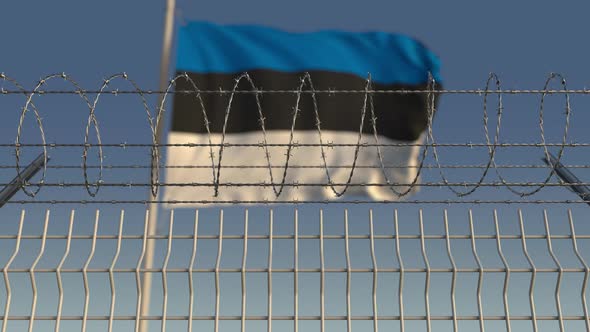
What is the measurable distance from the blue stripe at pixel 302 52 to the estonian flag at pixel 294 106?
19mm

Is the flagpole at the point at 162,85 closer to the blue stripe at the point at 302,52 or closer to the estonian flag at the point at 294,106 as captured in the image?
the estonian flag at the point at 294,106

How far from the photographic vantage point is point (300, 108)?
11.4 m

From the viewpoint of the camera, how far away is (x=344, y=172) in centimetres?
1091

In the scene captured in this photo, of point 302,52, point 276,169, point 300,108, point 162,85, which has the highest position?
point 302,52

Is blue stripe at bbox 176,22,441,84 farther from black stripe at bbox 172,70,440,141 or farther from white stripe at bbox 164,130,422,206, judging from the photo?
white stripe at bbox 164,130,422,206

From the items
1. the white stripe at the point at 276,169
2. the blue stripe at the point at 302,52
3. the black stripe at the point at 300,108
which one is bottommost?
the white stripe at the point at 276,169

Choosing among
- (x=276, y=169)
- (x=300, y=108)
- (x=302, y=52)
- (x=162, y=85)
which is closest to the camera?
(x=162, y=85)

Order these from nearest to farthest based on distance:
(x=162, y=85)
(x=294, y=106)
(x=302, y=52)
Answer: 1. (x=162, y=85)
2. (x=294, y=106)
3. (x=302, y=52)

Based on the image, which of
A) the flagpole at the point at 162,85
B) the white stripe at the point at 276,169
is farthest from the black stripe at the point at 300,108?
the flagpole at the point at 162,85

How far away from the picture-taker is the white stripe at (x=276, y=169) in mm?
10477

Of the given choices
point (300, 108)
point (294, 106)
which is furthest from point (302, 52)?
point (300, 108)

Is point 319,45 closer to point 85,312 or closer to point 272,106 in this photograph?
point 272,106

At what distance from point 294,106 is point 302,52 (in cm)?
106

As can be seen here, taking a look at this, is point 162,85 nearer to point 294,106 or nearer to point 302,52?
point 294,106
